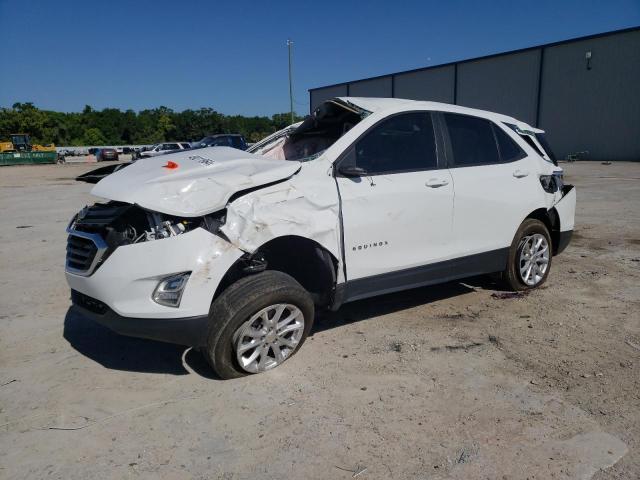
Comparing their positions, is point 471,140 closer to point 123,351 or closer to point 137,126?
point 123,351

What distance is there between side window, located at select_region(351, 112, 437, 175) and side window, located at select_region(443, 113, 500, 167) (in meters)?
0.26

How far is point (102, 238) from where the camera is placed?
123 inches

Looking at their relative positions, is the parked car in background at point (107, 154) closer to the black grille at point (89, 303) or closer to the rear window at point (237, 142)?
the rear window at point (237, 142)

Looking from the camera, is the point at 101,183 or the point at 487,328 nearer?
the point at 101,183

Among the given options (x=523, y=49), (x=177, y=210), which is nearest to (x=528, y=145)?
(x=177, y=210)

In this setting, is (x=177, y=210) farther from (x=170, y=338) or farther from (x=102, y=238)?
(x=170, y=338)

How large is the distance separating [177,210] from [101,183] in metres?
0.99

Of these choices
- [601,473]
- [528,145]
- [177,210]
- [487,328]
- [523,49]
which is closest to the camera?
[601,473]

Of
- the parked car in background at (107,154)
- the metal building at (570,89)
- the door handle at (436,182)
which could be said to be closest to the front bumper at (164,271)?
the door handle at (436,182)

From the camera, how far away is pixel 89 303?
3.26 meters

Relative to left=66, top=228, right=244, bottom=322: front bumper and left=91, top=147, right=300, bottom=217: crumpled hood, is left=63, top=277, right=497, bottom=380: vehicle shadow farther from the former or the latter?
left=91, top=147, right=300, bottom=217: crumpled hood

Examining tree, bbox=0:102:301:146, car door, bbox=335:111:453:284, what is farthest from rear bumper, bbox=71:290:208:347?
tree, bbox=0:102:301:146

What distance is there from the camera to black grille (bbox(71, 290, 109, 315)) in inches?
124

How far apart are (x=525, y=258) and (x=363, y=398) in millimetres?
2743
